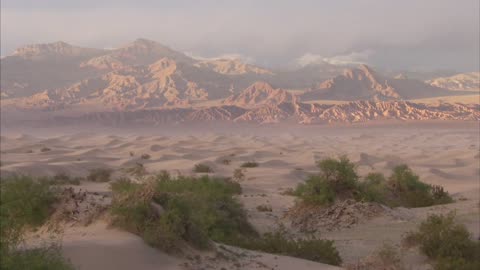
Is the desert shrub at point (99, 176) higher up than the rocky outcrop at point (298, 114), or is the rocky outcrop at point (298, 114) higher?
the rocky outcrop at point (298, 114)

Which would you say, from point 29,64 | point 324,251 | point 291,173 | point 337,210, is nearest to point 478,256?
point 324,251

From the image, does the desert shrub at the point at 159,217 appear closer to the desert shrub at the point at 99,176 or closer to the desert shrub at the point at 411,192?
the desert shrub at the point at 411,192

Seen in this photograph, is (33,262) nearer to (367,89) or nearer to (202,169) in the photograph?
(202,169)

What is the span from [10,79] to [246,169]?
445 ft

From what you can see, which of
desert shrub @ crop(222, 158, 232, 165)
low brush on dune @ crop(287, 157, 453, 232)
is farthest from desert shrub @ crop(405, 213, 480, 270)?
desert shrub @ crop(222, 158, 232, 165)

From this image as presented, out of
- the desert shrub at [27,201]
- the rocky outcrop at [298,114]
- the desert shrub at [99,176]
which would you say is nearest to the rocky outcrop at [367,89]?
the rocky outcrop at [298,114]

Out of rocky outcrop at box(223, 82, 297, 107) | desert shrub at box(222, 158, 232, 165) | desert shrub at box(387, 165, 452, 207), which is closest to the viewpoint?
desert shrub at box(387, 165, 452, 207)

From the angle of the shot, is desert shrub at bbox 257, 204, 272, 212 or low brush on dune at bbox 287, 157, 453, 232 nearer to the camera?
low brush on dune at bbox 287, 157, 453, 232

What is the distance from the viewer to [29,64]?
566 ft

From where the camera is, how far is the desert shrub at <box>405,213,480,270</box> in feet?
32.8

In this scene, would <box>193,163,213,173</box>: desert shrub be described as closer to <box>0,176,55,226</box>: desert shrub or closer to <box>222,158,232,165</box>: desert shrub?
<box>222,158,232,165</box>: desert shrub

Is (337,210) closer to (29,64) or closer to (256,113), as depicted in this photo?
(256,113)

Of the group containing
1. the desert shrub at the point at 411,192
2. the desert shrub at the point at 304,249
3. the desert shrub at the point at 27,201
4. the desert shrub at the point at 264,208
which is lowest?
the desert shrub at the point at 264,208

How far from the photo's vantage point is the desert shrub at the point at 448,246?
32.8ft
